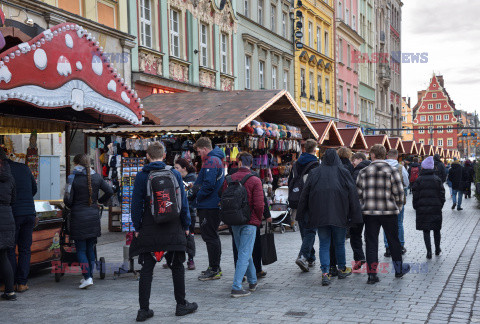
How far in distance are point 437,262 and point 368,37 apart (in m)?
46.0

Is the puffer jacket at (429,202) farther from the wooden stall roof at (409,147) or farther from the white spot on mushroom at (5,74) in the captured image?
the wooden stall roof at (409,147)

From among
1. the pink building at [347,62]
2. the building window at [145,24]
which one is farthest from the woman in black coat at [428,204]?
→ the pink building at [347,62]

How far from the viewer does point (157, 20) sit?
67.6ft

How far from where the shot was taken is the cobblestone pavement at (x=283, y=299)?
21.0 ft

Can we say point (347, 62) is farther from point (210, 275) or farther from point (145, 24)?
point (210, 275)

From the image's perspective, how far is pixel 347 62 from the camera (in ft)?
151

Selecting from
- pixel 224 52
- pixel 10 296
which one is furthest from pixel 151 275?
pixel 224 52

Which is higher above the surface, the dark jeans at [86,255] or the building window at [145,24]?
the building window at [145,24]

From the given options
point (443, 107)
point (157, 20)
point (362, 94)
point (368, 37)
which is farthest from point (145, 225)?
point (443, 107)

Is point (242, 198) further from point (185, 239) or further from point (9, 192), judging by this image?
point (9, 192)

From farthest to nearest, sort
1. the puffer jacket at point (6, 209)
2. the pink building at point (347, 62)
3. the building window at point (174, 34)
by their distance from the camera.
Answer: the pink building at point (347, 62) < the building window at point (174, 34) < the puffer jacket at point (6, 209)

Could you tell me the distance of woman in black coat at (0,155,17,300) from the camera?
284 inches

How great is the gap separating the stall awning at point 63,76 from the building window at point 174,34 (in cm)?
1232

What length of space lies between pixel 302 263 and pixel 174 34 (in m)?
14.6
